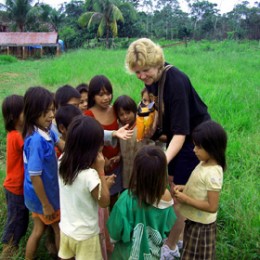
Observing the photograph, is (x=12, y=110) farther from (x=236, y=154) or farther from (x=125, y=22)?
(x=125, y=22)

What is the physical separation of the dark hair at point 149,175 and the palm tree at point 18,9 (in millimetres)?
31415

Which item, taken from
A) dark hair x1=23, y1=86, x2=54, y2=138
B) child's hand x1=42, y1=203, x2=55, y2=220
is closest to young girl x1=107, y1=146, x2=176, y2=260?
child's hand x1=42, y1=203, x2=55, y2=220

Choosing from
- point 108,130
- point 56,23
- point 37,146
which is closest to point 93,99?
point 108,130

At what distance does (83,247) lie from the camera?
1.75 m

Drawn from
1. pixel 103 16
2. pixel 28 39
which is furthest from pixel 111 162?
pixel 28 39

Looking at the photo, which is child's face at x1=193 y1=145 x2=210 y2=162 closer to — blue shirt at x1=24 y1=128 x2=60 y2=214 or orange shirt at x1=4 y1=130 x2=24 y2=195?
blue shirt at x1=24 y1=128 x2=60 y2=214

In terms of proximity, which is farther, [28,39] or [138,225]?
[28,39]

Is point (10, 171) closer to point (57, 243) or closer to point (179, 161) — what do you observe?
point (57, 243)

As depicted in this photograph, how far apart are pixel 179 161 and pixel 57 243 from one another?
0.98 metres

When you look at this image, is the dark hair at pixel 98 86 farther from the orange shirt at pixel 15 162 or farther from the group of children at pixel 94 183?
the orange shirt at pixel 15 162

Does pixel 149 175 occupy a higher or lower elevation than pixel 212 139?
lower

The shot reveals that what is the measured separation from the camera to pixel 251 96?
6.41m

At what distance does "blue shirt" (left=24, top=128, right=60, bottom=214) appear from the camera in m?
1.91

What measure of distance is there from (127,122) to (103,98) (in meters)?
0.26
